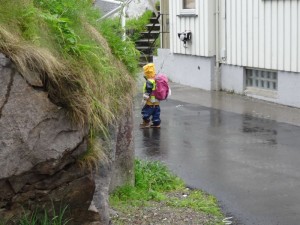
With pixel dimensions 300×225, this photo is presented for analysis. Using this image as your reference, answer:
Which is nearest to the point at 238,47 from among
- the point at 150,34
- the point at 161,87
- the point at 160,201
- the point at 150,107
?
the point at 161,87

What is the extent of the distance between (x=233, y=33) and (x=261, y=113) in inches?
110

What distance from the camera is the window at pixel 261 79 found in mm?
13789

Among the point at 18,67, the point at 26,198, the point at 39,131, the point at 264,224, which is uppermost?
the point at 18,67

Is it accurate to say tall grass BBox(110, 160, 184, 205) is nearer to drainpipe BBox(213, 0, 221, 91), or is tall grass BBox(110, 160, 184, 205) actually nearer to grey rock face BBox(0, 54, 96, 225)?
grey rock face BBox(0, 54, 96, 225)

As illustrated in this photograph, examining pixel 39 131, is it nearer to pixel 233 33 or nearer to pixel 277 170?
pixel 277 170

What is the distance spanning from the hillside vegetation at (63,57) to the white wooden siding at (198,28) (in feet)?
32.6

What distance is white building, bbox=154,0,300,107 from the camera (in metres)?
12.9

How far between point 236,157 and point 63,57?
4723 millimetres

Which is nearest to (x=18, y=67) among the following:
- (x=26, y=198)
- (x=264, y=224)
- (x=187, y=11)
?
(x=26, y=198)

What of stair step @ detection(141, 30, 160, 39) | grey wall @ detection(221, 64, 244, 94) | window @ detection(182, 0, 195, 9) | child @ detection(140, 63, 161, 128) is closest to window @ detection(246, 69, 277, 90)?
grey wall @ detection(221, 64, 244, 94)

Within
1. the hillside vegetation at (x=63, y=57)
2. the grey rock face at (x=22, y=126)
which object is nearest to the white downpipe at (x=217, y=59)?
the hillside vegetation at (x=63, y=57)

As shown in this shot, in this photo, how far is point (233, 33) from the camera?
14.7 meters

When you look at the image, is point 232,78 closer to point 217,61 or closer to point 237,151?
point 217,61

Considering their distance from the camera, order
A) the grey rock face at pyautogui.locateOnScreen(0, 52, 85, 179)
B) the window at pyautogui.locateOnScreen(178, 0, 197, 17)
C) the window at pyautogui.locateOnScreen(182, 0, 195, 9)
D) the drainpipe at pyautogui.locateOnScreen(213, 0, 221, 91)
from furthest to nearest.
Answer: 1. the window at pyautogui.locateOnScreen(182, 0, 195, 9)
2. the window at pyautogui.locateOnScreen(178, 0, 197, 17)
3. the drainpipe at pyautogui.locateOnScreen(213, 0, 221, 91)
4. the grey rock face at pyautogui.locateOnScreen(0, 52, 85, 179)
